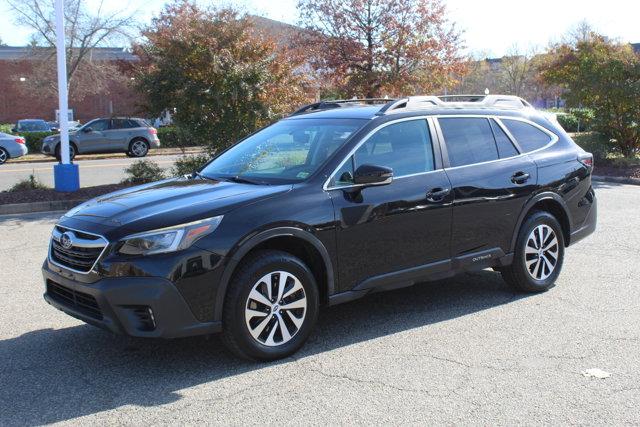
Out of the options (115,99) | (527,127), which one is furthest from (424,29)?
(115,99)

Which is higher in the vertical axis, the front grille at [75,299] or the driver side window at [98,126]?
the driver side window at [98,126]

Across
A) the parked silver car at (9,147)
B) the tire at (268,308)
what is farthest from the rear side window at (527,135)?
the parked silver car at (9,147)

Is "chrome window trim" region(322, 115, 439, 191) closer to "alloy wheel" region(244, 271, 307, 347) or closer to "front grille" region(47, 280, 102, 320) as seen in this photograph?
"alloy wheel" region(244, 271, 307, 347)

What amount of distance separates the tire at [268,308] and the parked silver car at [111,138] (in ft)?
73.5

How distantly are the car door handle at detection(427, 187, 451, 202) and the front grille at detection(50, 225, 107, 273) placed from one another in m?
2.47

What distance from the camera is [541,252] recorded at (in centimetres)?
620

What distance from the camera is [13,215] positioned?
38.0 feet

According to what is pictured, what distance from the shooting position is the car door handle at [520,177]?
5.90 m

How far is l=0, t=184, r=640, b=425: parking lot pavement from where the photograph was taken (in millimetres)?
3809

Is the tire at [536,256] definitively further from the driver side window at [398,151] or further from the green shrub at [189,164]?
the green shrub at [189,164]

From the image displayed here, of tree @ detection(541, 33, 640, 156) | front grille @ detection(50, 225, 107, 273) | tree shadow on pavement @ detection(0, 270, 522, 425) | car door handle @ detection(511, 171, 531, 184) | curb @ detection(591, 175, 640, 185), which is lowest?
tree shadow on pavement @ detection(0, 270, 522, 425)

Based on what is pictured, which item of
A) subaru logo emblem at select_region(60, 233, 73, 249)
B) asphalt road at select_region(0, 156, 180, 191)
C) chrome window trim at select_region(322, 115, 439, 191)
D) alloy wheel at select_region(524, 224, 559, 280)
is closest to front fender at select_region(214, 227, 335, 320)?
chrome window trim at select_region(322, 115, 439, 191)

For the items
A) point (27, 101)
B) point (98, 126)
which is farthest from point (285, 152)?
point (27, 101)

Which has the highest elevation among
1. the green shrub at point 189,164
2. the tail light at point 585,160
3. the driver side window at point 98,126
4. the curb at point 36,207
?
the driver side window at point 98,126
